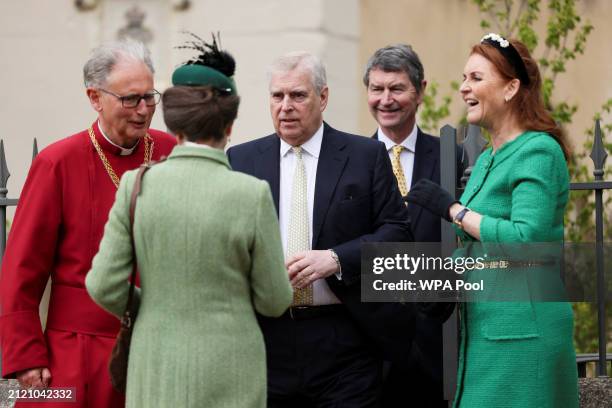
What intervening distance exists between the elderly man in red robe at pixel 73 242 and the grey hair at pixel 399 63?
1.36m

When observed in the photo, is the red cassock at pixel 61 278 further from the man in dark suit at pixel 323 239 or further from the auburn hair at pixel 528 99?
the auburn hair at pixel 528 99

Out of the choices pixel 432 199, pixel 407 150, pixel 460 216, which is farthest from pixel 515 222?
pixel 407 150

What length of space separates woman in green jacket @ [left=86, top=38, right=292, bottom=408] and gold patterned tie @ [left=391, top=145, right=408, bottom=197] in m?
1.67

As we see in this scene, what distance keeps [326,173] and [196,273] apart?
4.02 feet

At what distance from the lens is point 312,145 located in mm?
5465

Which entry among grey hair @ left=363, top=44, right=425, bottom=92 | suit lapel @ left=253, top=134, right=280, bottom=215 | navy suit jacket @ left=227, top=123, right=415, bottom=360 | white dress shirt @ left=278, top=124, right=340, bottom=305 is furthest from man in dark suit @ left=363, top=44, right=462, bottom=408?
suit lapel @ left=253, top=134, right=280, bottom=215

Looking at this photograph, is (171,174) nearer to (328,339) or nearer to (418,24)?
(328,339)

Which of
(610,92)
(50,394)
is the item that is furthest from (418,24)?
(50,394)

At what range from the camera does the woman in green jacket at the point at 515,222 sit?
478cm

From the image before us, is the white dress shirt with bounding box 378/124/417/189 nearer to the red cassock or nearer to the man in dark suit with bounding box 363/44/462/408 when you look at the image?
the man in dark suit with bounding box 363/44/462/408

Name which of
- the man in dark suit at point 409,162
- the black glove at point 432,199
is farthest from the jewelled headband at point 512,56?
the man in dark suit at point 409,162

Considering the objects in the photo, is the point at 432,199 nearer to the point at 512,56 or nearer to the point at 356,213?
the point at 356,213

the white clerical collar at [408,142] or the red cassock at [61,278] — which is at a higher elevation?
the white clerical collar at [408,142]

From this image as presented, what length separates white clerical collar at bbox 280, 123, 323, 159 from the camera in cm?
546
